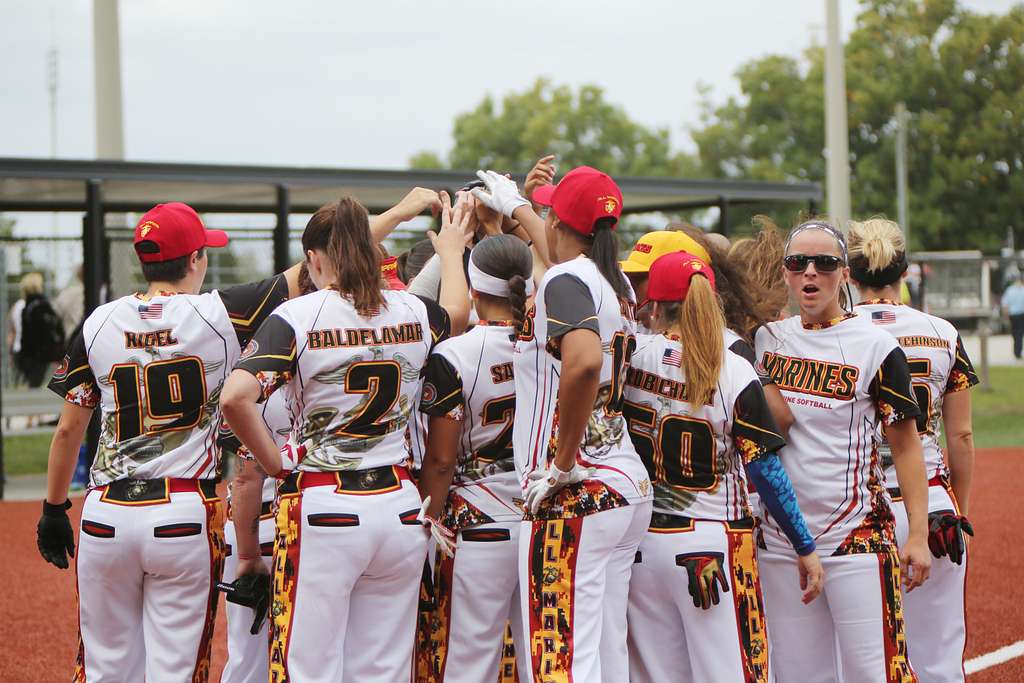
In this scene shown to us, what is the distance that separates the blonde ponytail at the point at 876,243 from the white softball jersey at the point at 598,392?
1389mm

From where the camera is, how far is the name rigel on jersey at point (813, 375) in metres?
4.05

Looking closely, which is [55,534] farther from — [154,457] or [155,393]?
[155,393]

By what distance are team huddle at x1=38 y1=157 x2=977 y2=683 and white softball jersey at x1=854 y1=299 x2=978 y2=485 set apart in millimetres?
525

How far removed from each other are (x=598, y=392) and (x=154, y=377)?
1501 mm

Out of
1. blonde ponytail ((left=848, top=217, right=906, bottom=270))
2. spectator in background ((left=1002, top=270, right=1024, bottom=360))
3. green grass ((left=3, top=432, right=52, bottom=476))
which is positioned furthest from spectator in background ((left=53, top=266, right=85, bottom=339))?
spectator in background ((left=1002, top=270, right=1024, bottom=360))

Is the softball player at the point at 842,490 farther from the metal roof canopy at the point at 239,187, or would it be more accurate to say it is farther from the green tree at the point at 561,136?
the green tree at the point at 561,136

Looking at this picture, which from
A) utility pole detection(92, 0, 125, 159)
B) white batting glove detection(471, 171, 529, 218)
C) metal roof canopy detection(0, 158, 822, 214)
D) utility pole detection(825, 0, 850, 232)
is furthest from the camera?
utility pole detection(825, 0, 850, 232)

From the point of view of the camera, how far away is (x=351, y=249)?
3836 mm

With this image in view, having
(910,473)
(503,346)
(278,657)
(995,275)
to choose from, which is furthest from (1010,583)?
(995,275)

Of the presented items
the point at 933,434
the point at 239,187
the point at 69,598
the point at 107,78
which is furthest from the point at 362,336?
the point at 107,78

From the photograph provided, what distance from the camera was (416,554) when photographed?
385 cm

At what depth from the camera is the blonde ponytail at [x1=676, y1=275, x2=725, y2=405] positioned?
384 centimetres

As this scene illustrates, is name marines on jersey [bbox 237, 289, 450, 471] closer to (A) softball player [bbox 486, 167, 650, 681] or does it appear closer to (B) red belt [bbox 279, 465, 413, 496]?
(B) red belt [bbox 279, 465, 413, 496]

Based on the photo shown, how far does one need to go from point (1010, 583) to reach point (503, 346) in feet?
17.2
